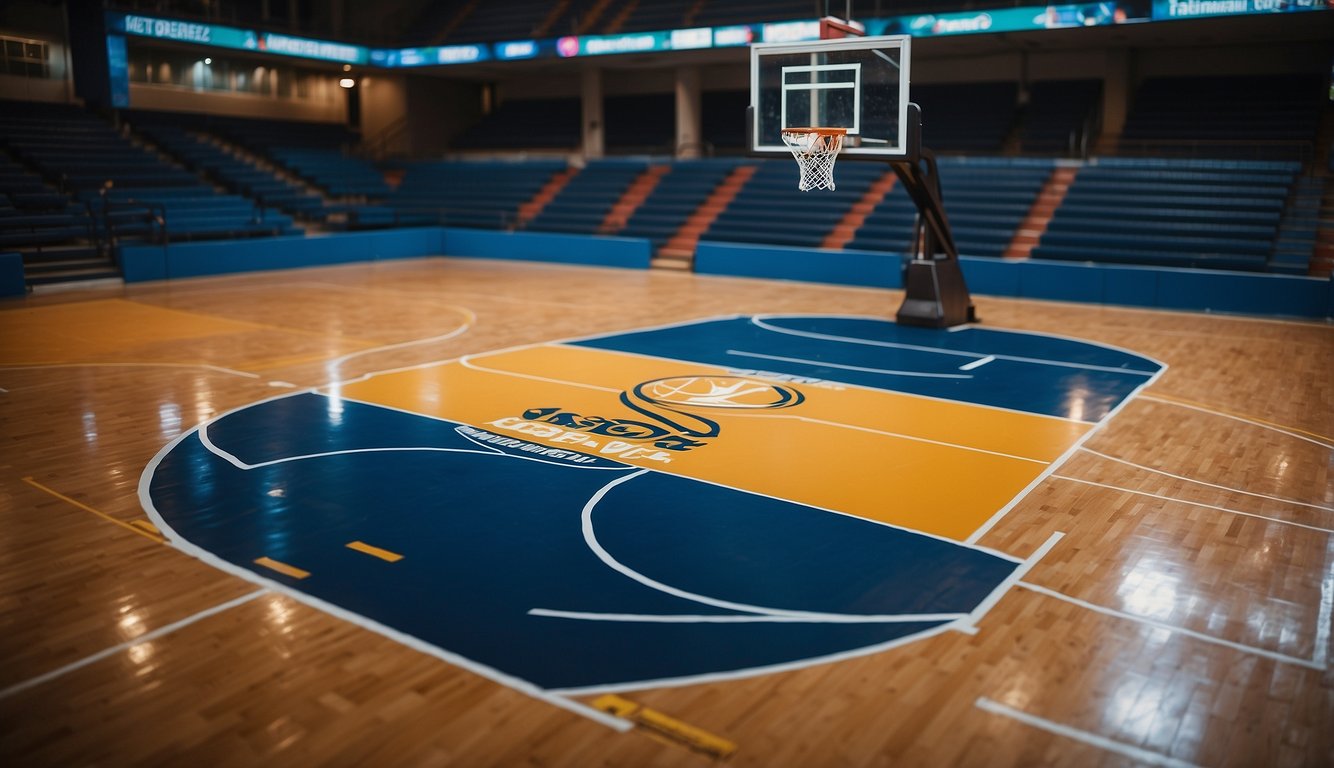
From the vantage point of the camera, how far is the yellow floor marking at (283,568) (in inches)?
217

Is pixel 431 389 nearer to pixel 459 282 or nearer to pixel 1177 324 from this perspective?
pixel 459 282

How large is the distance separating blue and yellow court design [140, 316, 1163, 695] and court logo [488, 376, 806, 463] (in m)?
0.03

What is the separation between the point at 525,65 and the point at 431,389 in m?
18.3

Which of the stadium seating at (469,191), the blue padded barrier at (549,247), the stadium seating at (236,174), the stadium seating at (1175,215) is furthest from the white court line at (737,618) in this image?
the stadium seating at (469,191)

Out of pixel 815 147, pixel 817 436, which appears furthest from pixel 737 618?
pixel 815 147

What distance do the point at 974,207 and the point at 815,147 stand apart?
29.4 ft

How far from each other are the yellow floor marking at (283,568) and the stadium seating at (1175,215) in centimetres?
1515

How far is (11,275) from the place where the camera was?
15867 mm

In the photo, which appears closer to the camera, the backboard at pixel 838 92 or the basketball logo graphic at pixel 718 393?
Answer: the basketball logo graphic at pixel 718 393

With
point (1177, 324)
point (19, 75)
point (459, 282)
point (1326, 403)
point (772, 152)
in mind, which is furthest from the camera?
point (19, 75)

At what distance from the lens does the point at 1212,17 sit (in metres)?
17.1

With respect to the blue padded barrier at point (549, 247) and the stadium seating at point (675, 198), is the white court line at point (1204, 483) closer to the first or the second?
the blue padded barrier at point (549, 247)

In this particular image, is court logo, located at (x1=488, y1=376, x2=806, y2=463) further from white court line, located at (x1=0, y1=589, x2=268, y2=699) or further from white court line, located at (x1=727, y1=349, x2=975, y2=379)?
white court line, located at (x1=0, y1=589, x2=268, y2=699)

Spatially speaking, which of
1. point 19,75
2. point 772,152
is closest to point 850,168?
point 772,152
